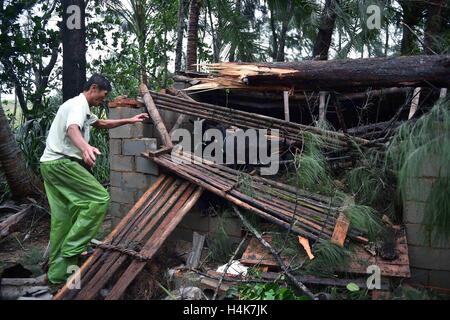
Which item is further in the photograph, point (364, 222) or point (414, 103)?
point (414, 103)

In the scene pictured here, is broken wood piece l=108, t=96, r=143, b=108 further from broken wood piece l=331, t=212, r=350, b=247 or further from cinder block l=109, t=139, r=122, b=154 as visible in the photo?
broken wood piece l=331, t=212, r=350, b=247

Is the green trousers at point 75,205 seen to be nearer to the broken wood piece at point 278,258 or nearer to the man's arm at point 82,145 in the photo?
the man's arm at point 82,145

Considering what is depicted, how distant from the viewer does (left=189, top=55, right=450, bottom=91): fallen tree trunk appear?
346cm

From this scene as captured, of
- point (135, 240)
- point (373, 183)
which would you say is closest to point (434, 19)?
point (373, 183)

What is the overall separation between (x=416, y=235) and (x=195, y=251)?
2104mm

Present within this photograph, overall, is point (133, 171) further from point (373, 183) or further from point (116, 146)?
point (373, 183)

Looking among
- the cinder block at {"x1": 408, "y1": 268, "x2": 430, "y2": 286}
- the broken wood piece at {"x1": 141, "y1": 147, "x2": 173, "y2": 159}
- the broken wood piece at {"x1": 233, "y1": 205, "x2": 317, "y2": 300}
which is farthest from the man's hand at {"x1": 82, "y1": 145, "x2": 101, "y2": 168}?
the cinder block at {"x1": 408, "y1": 268, "x2": 430, "y2": 286}

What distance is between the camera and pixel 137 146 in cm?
454

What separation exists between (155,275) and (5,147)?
3308 millimetres

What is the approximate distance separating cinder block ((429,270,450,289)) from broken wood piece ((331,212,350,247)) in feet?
2.64

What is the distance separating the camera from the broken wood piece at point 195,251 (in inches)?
146

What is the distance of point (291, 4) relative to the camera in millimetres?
8766
